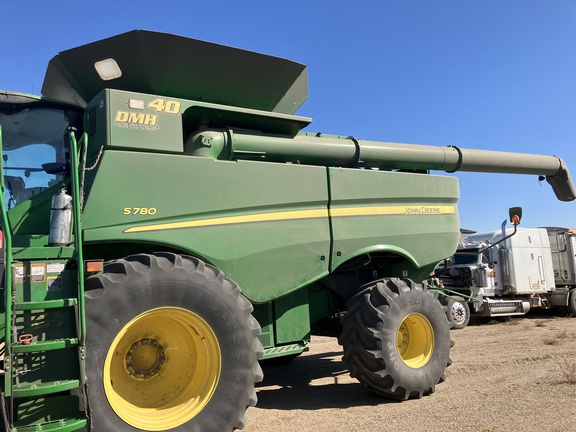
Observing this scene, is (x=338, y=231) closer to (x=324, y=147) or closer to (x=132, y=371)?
(x=324, y=147)

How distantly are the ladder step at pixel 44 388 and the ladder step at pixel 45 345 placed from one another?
23 centimetres

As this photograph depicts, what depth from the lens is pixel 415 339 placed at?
5957 mm

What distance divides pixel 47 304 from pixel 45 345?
276 millimetres

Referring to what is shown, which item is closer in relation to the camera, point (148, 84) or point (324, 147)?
point (148, 84)

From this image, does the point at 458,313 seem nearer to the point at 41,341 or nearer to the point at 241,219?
the point at 241,219

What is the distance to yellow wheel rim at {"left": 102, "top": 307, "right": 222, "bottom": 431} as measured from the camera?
394 centimetres

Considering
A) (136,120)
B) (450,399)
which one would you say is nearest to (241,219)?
(136,120)

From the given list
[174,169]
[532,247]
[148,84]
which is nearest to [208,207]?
[174,169]

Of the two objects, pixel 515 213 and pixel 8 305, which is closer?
pixel 8 305

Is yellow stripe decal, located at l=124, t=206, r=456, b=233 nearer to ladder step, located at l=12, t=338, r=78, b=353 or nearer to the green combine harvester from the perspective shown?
the green combine harvester

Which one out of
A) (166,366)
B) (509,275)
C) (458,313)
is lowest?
(458,313)

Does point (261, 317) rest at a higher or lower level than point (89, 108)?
lower

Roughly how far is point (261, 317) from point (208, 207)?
1403mm

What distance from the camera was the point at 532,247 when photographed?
15484 mm
